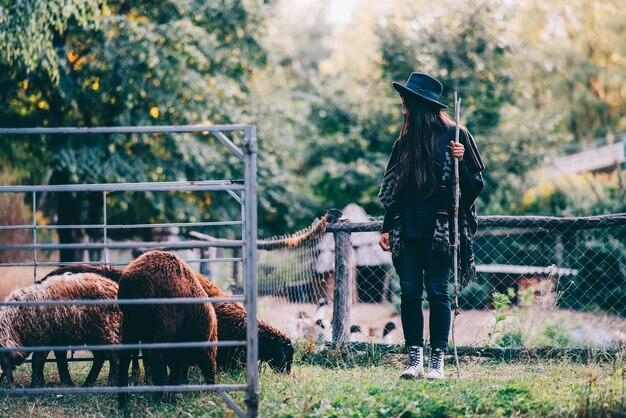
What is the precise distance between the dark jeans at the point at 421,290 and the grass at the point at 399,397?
0.37 meters

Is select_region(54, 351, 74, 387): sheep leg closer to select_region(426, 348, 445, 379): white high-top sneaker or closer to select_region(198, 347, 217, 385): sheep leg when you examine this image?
select_region(198, 347, 217, 385): sheep leg

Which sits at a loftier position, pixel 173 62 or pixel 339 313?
pixel 173 62

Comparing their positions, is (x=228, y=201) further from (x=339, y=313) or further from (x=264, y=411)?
(x=264, y=411)

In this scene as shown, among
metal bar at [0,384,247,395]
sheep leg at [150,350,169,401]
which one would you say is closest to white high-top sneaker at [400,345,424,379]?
metal bar at [0,384,247,395]

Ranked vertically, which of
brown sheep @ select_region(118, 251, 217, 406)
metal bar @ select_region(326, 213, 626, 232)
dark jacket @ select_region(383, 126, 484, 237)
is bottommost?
brown sheep @ select_region(118, 251, 217, 406)

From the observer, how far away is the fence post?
23.0 ft

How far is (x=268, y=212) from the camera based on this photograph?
1912 centimetres

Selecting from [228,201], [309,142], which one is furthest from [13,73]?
[309,142]

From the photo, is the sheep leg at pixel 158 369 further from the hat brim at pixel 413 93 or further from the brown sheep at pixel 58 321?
the hat brim at pixel 413 93

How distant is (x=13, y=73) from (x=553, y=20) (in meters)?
20.6

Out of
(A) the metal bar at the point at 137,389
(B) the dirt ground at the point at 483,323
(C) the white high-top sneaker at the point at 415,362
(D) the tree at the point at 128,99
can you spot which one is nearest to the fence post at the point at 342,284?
(B) the dirt ground at the point at 483,323

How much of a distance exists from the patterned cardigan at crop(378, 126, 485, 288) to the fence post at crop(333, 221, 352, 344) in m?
1.44

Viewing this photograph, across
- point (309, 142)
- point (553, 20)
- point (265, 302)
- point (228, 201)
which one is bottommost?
point (265, 302)

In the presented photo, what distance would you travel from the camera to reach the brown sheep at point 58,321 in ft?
19.7
